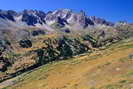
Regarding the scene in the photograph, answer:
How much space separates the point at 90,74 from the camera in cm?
5850

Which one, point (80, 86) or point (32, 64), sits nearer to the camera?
point (80, 86)

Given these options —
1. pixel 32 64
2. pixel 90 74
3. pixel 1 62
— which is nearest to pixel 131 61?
pixel 90 74

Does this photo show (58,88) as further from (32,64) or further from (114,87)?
(32,64)

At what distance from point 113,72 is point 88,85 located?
8.63 m

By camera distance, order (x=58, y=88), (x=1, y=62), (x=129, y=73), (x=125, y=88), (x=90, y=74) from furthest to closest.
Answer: (x=1, y=62) < (x=90, y=74) < (x=58, y=88) < (x=129, y=73) < (x=125, y=88)

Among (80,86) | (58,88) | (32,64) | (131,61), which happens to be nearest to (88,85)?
(80,86)

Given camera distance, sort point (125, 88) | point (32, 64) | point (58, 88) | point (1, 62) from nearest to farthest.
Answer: point (125, 88) < point (58, 88) < point (32, 64) < point (1, 62)

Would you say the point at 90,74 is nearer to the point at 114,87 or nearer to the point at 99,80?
the point at 99,80

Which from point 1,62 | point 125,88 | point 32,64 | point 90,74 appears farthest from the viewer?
point 1,62

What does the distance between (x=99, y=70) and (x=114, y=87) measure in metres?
19.3

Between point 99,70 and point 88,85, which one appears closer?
point 88,85

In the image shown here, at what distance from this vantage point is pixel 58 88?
52.8 metres

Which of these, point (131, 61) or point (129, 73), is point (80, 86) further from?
Answer: point (131, 61)

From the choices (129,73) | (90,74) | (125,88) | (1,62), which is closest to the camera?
(125,88)
